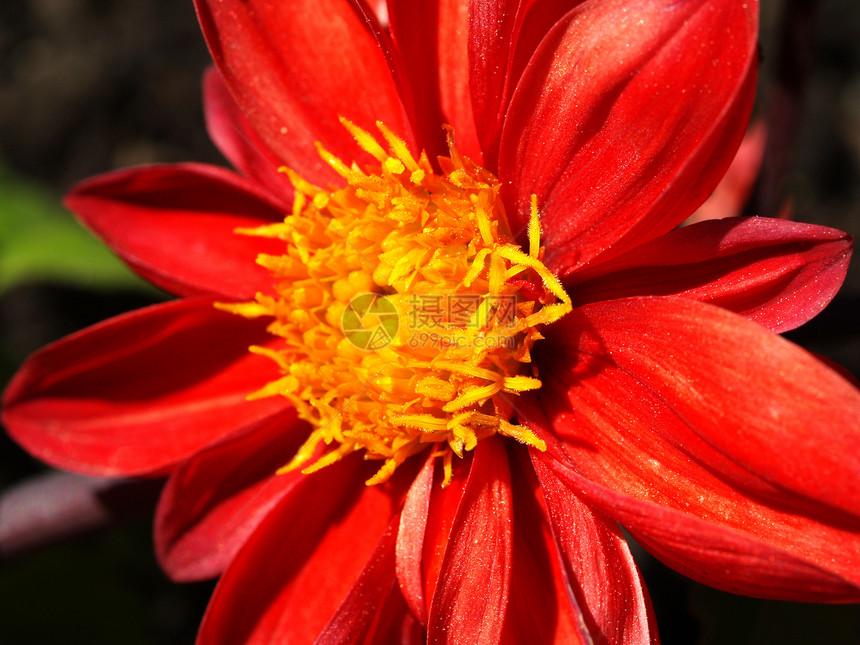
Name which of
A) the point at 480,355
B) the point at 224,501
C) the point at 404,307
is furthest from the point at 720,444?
the point at 224,501

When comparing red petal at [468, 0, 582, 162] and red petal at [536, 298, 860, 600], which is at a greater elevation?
red petal at [468, 0, 582, 162]

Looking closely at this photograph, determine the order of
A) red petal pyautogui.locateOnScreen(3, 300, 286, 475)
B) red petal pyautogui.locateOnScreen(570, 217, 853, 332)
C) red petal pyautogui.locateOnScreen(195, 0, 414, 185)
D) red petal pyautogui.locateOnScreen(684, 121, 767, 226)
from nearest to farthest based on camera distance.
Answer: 1. red petal pyautogui.locateOnScreen(570, 217, 853, 332)
2. red petal pyautogui.locateOnScreen(195, 0, 414, 185)
3. red petal pyautogui.locateOnScreen(3, 300, 286, 475)
4. red petal pyautogui.locateOnScreen(684, 121, 767, 226)

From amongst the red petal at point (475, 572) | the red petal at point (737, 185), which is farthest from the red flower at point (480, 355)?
the red petal at point (737, 185)

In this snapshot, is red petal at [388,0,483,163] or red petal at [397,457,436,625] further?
red petal at [388,0,483,163]

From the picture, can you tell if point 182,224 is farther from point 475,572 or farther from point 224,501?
point 475,572

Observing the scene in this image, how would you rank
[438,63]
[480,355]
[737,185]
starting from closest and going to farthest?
[480,355] → [438,63] → [737,185]

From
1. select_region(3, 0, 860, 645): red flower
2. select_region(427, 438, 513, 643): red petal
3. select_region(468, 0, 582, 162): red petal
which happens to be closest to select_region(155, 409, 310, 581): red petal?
select_region(3, 0, 860, 645): red flower

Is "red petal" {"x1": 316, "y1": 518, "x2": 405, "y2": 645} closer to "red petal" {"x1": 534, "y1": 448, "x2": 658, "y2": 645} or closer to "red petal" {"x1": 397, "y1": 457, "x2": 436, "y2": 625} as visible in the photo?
"red petal" {"x1": 397, "y1": 457, "x2": 436, "y2": 625}

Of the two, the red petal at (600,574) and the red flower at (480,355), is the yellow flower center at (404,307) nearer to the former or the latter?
the red flower at (480,355)
